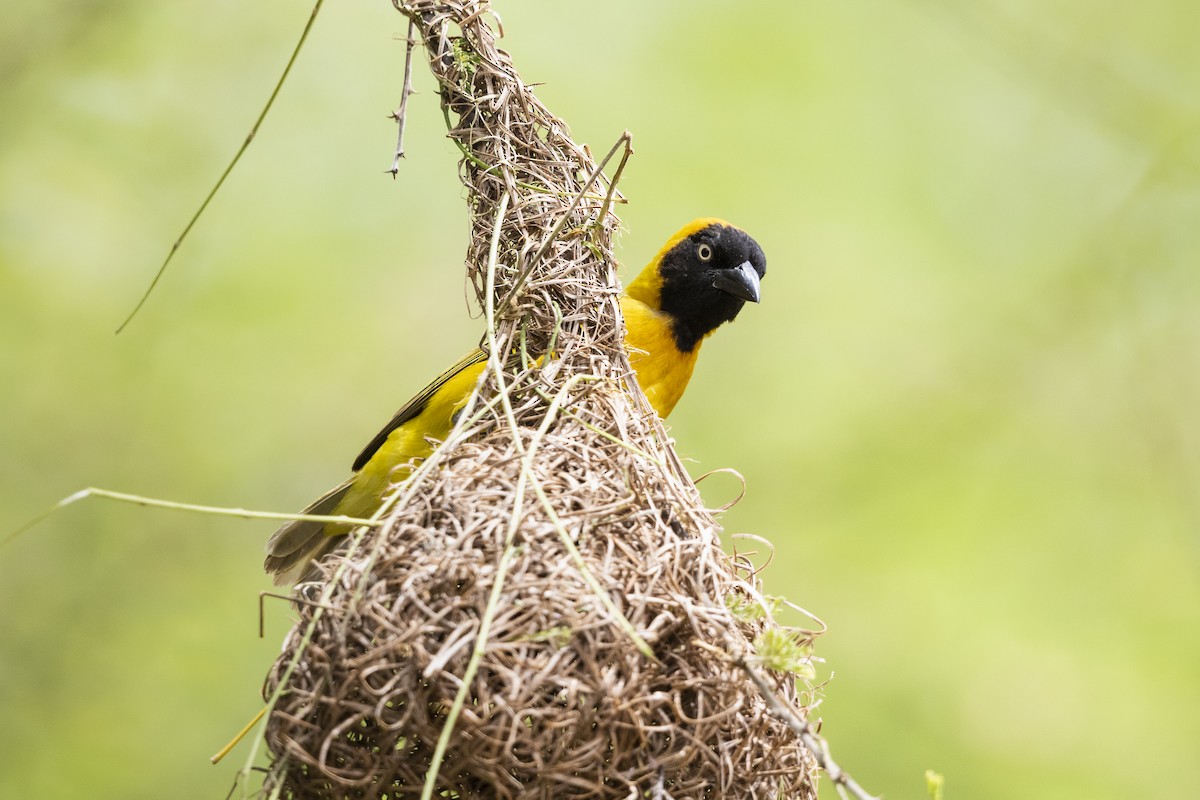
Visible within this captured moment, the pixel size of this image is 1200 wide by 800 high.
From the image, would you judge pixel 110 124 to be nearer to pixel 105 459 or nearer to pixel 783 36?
pixel 105 459

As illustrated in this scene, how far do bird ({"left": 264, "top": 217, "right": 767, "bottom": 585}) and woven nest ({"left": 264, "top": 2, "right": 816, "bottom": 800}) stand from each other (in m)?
0.93

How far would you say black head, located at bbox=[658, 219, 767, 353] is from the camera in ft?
12.5

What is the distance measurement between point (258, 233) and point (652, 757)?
4178mm

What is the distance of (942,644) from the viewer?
220 inches

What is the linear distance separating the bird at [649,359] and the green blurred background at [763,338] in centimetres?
203

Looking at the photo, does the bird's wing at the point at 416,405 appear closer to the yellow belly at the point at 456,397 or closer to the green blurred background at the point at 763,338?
the yellow belly at the point at 456,397

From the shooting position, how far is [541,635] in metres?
1.94

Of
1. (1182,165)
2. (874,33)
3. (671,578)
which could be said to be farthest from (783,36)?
(671,578)

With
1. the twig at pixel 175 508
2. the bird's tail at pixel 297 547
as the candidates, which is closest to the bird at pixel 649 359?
the bird's tail at pixel 297 547

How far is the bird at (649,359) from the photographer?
131 inches

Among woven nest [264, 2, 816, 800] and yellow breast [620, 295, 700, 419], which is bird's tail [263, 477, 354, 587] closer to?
woven nest [264, 2, 816, 800]

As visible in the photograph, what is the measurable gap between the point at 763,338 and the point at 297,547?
3.66 metres

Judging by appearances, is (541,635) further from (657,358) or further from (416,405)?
(657,358)

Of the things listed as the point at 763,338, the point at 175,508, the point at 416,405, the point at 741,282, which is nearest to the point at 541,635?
the point at 175,508
